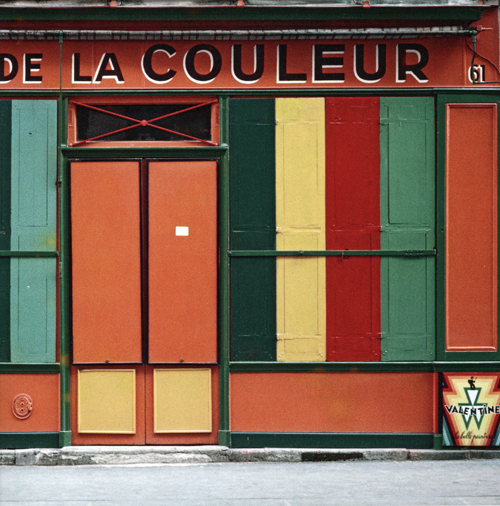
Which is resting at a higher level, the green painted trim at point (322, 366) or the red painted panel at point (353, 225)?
the red painted panel at point (353, 225)

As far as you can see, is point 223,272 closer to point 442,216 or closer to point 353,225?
point 353,225

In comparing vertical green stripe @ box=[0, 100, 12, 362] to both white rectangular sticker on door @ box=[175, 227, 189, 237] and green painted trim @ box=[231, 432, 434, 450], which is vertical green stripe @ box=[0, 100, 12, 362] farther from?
green painted trim @ box=[231, 432, 434, 450]

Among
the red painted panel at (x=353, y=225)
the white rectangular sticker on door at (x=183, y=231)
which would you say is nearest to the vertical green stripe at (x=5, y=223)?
the white rectangular sticker on door at (x=183, y=231)

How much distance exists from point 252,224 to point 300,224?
562 mm

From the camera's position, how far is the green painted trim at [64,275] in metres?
9.28

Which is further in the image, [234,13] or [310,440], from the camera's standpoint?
[310,440]

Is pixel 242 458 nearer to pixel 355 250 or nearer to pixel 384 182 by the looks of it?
pixel 355 250

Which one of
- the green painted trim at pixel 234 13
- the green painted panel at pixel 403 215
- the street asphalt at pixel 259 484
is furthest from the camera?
the green painted panel at pixel 403 215

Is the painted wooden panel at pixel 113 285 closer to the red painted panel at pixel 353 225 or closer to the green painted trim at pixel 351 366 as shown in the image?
the green painted trim at pixel 351 366

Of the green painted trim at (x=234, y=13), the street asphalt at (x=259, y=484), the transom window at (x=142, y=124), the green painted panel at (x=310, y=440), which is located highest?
the green painted trim at (x=234, y=13)

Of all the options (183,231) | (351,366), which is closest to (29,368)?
(183,231)

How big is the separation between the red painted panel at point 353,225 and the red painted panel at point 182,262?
139 centimetres

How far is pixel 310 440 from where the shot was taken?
9328mm

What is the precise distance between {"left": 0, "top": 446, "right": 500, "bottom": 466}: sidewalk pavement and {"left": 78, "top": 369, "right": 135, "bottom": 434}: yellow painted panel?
9.4 inches
